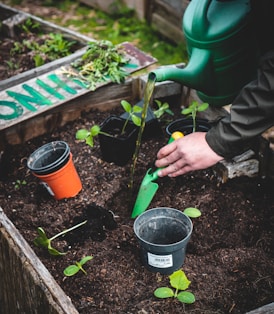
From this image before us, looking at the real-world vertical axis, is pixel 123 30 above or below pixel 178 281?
below

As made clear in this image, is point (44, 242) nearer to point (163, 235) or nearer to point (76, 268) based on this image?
point (76, 268)

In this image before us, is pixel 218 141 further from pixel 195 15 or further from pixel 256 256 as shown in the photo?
pixel 195 15

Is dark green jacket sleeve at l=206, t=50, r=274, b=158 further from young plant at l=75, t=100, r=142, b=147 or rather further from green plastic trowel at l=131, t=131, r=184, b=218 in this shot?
young plant at l=75, t=100, r=142, b=147

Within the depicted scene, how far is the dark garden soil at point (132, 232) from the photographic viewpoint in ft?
6.89

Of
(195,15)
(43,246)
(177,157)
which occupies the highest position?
(195,15)

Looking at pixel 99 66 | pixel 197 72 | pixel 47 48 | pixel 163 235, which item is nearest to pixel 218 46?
pixel 197 72

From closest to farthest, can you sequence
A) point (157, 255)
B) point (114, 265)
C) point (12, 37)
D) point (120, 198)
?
point (157, 255), point (114, 265), point (120, 198), point (12, 37)

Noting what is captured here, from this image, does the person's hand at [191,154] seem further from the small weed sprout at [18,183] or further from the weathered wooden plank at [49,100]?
the weathered wooden plank at [49,100]

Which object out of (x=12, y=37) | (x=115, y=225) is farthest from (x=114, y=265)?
(x=12, y=37)

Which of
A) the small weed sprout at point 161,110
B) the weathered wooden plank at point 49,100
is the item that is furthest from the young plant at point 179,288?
the weathered wooden plank at point 49,100

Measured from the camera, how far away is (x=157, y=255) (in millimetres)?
2098

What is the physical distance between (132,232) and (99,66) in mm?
1139

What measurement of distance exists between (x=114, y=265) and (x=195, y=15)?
1.24 metres

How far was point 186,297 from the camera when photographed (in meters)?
1.98
